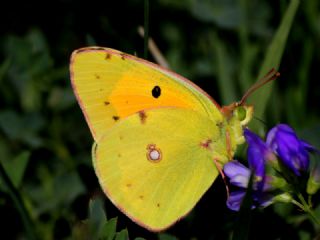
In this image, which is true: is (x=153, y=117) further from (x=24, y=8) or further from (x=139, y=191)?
(x=24, y=8)

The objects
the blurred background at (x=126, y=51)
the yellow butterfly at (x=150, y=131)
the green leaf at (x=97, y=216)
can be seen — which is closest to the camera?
the green leaf at (x=97, y=216)

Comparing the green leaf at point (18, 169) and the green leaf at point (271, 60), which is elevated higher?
the green leaf at point (271, 60)

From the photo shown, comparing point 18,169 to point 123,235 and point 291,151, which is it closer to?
point 123,235

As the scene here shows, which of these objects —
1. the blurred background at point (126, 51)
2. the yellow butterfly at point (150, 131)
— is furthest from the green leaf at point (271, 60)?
the yellow butterfly at point (150, 131)

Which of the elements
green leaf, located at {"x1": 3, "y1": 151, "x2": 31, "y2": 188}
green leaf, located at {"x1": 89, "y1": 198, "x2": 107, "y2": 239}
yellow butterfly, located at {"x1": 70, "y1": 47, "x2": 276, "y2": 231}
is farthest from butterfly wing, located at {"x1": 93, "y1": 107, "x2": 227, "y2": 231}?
green leaf, located at {"x1": 3, "y1": 151, "x2": 31, "y2": 188}

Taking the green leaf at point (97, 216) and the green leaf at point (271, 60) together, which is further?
the green leaf at point (271, 60)

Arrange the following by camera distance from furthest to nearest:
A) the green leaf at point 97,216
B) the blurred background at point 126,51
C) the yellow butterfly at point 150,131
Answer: the blurred background at point 126,51 → the yellow butterfly at point 150,131 → the green leaf at point 97,216

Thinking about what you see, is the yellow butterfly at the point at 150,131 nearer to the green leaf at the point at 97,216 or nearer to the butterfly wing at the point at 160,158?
the butterfly wing at the point at 160,158

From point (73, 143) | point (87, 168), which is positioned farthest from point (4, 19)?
point (87, 168)
